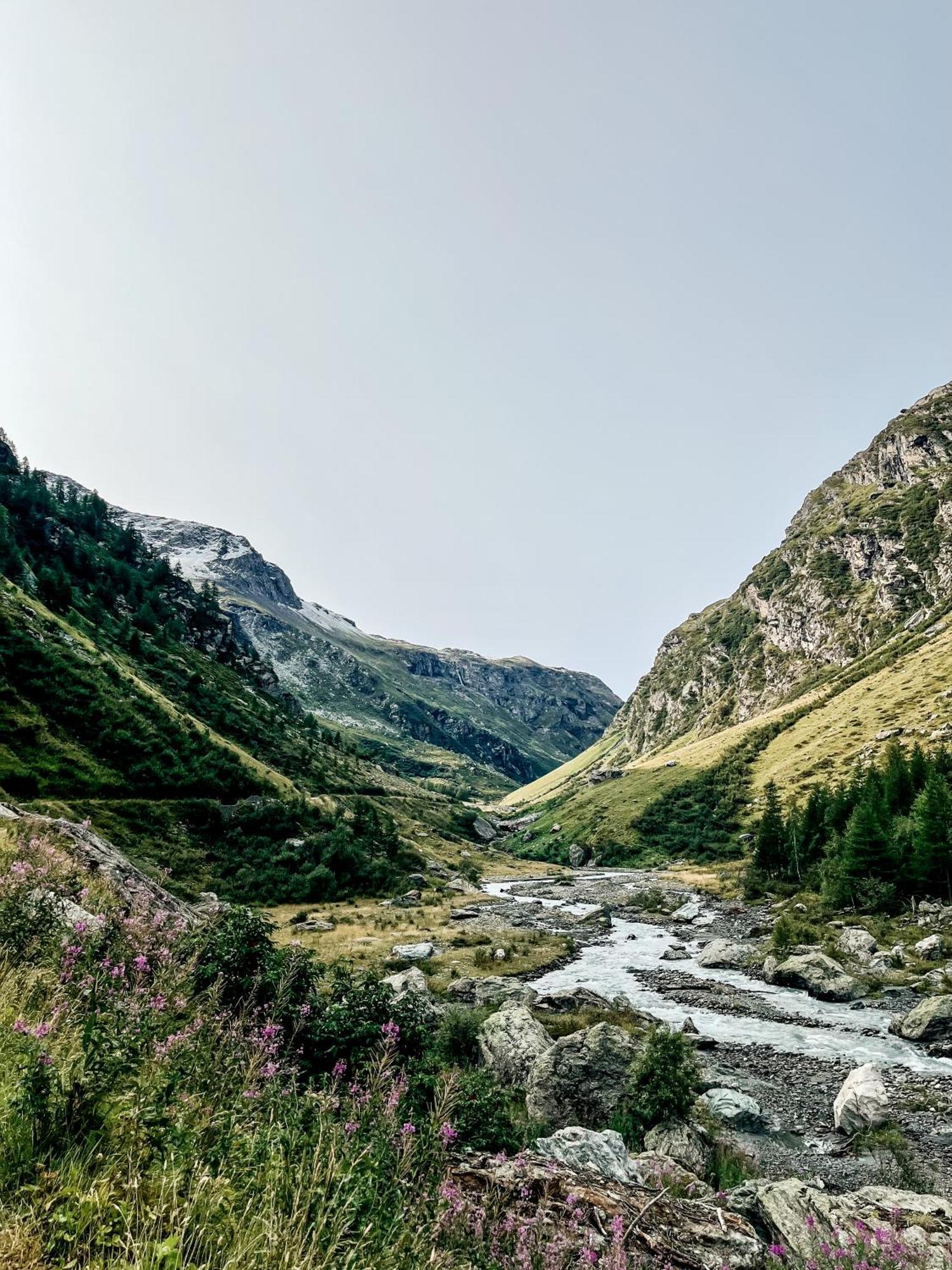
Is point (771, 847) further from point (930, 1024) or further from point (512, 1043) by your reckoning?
point (512, 1043)

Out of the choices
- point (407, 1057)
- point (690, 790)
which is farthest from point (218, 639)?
point (407, 1057)

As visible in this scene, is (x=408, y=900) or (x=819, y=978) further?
(x=408, y=900)

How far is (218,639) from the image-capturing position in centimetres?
14325

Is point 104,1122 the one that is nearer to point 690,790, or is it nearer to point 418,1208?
point 418,1208

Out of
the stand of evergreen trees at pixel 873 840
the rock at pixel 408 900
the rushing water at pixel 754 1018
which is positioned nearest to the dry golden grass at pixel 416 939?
the rock at pixel 408 900

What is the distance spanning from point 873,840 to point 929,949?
17.3 m

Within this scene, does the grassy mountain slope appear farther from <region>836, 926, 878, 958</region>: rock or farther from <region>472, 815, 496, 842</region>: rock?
<region>836, 926, 878, 958</region>: rock

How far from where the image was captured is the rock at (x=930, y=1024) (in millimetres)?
26031

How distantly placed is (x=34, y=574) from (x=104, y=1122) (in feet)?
336

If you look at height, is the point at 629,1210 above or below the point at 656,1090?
above

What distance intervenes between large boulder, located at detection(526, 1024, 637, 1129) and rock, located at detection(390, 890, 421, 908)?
4224cm

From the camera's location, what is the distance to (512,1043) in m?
20.6

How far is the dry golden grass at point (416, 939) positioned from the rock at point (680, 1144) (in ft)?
65.5

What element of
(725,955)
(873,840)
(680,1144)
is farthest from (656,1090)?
(873,840)
